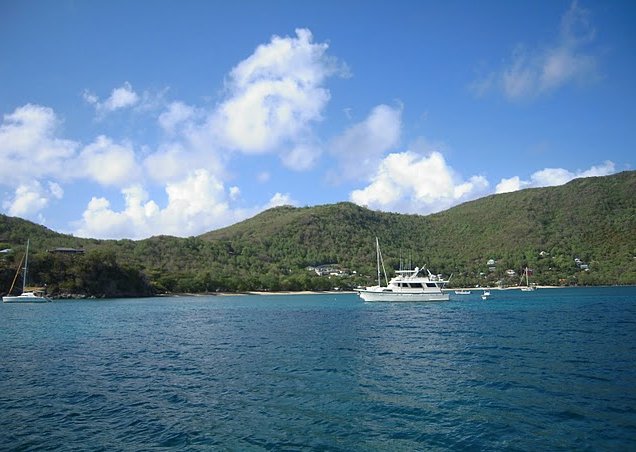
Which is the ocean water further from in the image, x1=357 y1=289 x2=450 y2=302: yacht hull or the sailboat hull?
the sailboat hull

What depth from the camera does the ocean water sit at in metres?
15.4

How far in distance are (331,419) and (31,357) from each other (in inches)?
949

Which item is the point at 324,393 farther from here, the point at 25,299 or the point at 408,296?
the point at 25,299

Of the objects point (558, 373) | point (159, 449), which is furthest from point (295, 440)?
point (558, 373)

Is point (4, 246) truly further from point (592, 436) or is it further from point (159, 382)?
point (592, 436)

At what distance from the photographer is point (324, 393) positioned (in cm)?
2108

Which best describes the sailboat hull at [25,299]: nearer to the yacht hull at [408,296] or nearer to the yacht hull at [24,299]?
the yacht hull at [24,299]

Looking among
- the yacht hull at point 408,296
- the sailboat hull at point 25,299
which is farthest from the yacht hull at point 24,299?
the yacht hull at point 408,296

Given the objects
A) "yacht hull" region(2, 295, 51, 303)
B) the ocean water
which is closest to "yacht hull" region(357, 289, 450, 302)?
the ocean water

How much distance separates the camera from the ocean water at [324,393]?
15406 mm

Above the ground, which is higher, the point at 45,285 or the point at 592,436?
the point at 45,285

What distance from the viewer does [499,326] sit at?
4875 cm

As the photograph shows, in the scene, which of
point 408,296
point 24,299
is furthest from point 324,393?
point 24,299

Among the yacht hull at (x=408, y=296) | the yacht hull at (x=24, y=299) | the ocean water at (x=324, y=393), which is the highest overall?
the yacht hull at (x=24, y=299)
